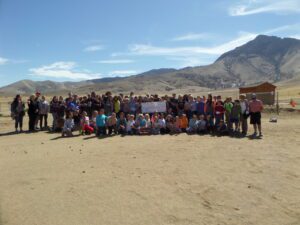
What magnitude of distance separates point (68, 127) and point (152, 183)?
8.87m

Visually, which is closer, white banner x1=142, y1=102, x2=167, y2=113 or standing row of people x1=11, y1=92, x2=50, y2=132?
white banner x1=142, y1=102, x2=167, y2=113

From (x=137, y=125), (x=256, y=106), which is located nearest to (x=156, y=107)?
(x=137, y=125)

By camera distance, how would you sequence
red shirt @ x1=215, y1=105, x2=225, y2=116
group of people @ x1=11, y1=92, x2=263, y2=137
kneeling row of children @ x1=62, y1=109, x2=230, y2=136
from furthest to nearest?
kneeling row of children @ x1=62, y1=109, x2=230, y2=136
red shirt @ x1=215, y1=105, x2=225, y2=116
group of people @ x1=11, y1=92, x2=263, y2=137

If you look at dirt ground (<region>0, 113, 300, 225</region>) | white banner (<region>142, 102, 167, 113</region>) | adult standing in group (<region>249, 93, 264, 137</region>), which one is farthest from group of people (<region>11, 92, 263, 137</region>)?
dirt ground (<region>0, 113, 300, 225</region>)

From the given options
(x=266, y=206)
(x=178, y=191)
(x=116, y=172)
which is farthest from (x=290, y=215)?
(x=116, y=172)

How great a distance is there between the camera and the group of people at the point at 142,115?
15.5 m

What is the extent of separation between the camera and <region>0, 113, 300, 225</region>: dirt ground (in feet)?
21.3

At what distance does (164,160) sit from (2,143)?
288 inches

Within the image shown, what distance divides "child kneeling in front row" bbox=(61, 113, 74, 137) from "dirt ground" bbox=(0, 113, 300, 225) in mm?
2338

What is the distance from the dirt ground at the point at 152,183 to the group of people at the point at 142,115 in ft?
→ 6.84

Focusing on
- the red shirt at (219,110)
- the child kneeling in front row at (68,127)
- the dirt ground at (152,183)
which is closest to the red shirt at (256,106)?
the red shirt at (219,110)

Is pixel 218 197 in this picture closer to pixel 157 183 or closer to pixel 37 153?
pixel 157 183

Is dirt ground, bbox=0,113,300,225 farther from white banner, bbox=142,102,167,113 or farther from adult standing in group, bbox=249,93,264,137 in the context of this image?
white banner, bbox=142,102,167,113

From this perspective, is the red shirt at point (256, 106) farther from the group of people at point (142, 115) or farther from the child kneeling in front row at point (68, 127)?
the child kneeling in front row at point (68, 127)
